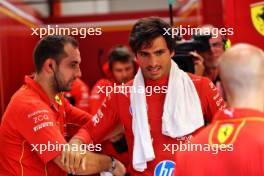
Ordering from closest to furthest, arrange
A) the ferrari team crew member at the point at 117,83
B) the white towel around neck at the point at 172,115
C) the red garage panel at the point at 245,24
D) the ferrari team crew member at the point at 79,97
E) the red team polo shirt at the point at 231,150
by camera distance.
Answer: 1. the red team polo shirt at the point at 231,150
2. the white towel around neck at the point at 172,115
3. the ferrari team crew member at the point at 117,83
4. the red garage panel at the point at 245,24
5. the ferrari team crew member at the point at 79,97

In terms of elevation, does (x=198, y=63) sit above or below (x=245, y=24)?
below

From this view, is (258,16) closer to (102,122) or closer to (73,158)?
(102,122)

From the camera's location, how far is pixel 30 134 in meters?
2.04

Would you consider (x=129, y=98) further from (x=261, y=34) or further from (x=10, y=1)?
(x=10, y=1)

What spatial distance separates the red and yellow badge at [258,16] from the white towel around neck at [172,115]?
0.62 m

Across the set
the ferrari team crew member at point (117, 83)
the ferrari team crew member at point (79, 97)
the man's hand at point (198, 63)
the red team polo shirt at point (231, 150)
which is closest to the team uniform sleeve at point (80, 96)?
the ferrari team crew member at point (79, 97)

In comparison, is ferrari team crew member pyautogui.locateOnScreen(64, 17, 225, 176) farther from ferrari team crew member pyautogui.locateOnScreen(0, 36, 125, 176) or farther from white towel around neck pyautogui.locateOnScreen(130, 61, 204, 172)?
ferrari team crew member pyautogui.locateOnScreen(0, 36, 125, 176)

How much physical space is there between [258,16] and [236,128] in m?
1.30

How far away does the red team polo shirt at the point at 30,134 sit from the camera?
2.04 meters

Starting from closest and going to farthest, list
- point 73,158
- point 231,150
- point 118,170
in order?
point 231,150
point 73,158
point 118,170

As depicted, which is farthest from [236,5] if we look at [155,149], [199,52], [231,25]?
[155,149]

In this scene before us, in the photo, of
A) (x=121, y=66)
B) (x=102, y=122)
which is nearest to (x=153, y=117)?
(x=102, y=122)

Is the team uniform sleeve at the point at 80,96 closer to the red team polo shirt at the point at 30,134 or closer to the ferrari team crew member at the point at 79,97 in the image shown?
the ferrari team crew member at the point at 79,97

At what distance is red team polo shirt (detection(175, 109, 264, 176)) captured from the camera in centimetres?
126
